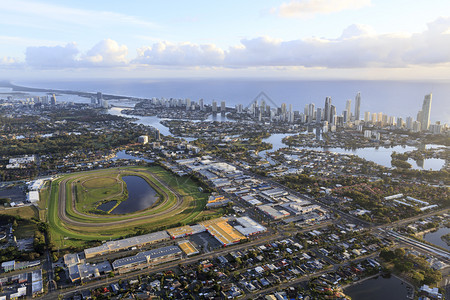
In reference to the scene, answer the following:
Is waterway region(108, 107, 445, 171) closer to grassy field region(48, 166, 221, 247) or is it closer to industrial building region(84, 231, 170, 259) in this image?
grassy field region(48, 166, 221, 247)

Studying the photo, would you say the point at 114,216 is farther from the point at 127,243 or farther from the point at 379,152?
the point at 379,152

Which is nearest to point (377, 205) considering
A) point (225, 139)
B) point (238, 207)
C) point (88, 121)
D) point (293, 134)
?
point (238, 207)

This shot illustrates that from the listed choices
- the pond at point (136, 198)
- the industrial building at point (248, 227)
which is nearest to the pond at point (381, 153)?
the pond at point (136, 198)

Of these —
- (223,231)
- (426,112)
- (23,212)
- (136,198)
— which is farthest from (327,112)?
(23,212)

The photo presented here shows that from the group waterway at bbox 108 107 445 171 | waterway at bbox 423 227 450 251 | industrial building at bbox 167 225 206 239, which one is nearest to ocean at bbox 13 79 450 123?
waterway at bbox 108 107 445 171

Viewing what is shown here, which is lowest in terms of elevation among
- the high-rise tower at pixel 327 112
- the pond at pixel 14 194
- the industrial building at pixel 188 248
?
the industrial building at pixel 188 248

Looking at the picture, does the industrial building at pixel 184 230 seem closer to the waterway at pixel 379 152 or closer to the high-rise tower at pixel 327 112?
the waterway at pixel 379 152
